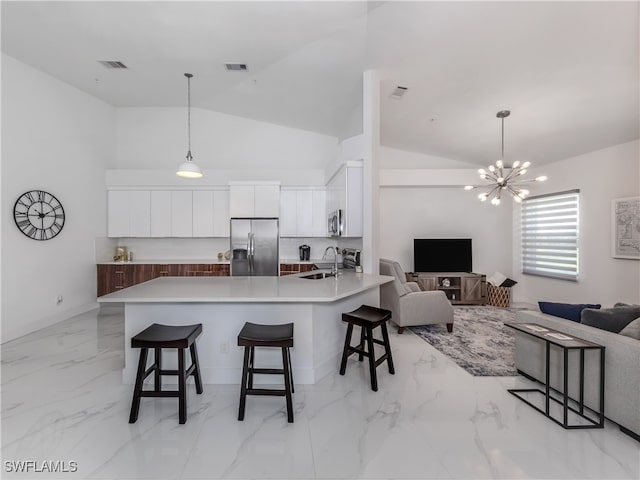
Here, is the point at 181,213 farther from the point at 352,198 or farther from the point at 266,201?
the point at 352,198

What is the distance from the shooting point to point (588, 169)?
4.79 metres

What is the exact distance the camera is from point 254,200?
5.62 meters

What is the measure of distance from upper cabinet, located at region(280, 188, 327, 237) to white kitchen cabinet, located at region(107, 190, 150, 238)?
2.58m

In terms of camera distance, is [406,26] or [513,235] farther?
[513,235]

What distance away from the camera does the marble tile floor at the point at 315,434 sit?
5.65 ft

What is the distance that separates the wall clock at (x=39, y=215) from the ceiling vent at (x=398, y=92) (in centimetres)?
513

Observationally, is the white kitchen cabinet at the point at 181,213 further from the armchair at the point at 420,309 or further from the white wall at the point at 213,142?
the armchair at the point at 420,309

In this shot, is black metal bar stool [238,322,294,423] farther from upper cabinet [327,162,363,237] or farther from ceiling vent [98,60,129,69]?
ceiling vent [98,60,129,69]

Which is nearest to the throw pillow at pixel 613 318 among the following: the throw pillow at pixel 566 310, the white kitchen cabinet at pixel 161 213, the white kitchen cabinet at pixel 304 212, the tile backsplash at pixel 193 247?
the throw pillow at pixel 566 310

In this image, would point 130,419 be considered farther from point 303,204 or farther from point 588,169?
point 588,169

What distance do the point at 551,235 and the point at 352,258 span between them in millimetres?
3911

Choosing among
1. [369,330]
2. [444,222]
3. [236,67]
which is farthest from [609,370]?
[236,67]

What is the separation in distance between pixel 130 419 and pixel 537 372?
3.31m

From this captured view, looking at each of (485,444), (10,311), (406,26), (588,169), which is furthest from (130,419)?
(588,169)
